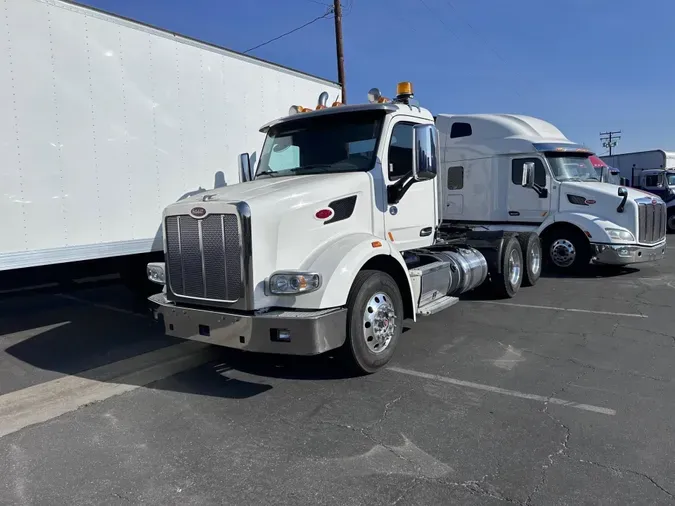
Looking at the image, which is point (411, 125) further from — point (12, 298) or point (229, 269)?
point (12, 298)

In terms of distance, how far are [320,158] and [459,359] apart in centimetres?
263

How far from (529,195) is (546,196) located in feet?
1.14

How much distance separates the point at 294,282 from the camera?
167 inches

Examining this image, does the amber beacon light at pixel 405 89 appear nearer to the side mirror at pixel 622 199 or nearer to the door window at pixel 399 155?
the door window at pixel 399 155

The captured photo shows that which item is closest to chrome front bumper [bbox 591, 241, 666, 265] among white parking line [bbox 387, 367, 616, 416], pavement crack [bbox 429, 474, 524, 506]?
white parking line [bbox 387, 367, 616, 416]

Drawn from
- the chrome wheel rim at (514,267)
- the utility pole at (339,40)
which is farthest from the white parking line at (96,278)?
the utility pole at (339,40)

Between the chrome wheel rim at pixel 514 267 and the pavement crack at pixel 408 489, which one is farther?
the chrome wheel rim at pixel 514 267

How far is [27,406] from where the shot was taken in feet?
14.7

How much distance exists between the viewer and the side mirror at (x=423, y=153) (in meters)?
5.51

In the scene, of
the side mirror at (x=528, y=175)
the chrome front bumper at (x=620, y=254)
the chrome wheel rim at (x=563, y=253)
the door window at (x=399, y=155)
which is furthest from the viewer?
the chrome wheel rim at (x=563, y=253)

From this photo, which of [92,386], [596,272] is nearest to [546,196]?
[596,272]

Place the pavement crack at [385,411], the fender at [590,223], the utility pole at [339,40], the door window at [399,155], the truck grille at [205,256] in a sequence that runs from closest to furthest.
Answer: the pavement crack at [385,411], the truck grille at [205,256], the door window at [399,155], the fender at [590,223], the utility pole at [339,40]

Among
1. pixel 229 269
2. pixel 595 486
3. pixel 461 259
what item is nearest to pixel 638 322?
pixel 461 259

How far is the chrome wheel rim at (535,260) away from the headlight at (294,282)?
628cm
